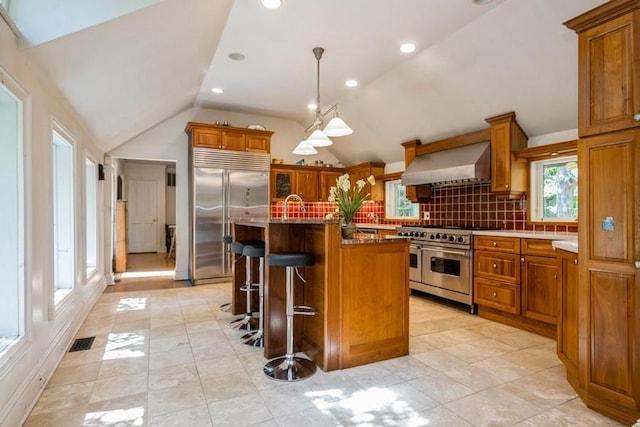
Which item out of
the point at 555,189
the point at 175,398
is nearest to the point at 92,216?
the point at 175,398

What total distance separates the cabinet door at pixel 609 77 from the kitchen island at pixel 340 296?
1501 millimetres

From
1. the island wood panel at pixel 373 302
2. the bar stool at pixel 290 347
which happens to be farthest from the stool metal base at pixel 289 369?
the island wood panel at pixel 373 302

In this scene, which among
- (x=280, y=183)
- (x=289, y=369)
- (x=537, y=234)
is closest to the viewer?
(x=289, y=369)

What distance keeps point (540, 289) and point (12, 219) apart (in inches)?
169

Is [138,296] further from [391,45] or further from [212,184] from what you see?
[391,45]

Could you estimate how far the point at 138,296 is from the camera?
15.8ft

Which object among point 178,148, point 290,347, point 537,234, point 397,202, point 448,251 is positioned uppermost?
point 178,148

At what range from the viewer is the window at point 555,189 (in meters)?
3.80

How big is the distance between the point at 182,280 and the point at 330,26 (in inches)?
185

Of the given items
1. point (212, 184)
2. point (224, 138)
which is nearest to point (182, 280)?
point (212, 184)

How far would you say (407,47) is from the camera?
12.0ft

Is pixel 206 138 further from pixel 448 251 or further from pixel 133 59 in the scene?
pixel 448 251

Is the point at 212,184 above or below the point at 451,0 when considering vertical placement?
below

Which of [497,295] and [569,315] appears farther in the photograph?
[497,295]
